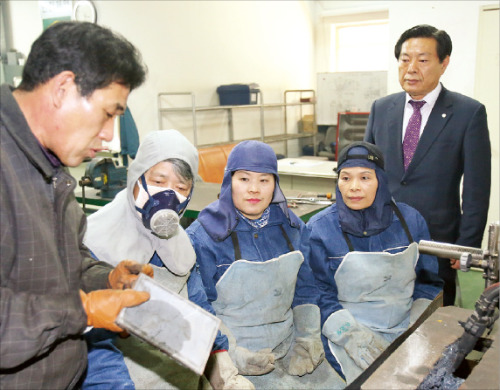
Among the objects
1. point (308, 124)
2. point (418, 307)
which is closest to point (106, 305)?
point (418, 307)

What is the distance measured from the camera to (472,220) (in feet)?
7.55

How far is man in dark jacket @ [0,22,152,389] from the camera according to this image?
88cm

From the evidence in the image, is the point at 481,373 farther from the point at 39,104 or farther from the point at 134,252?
the point at 39,104

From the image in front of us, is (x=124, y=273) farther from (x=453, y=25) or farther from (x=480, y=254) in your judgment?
(x=453, y=25)

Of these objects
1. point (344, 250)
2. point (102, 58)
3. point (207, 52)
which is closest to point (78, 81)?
point (102, 58)

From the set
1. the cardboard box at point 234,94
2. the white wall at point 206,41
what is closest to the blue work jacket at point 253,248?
the white wall at point 206,41

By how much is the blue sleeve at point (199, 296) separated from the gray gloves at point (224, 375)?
0.12ft

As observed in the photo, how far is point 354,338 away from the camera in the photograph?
1688 millimetres

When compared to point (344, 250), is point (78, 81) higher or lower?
higher

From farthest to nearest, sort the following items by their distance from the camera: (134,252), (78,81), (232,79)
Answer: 1. (232,79)
2. (134,252)
3. (78,81)

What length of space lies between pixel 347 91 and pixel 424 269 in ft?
17.3

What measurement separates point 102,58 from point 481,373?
118cm

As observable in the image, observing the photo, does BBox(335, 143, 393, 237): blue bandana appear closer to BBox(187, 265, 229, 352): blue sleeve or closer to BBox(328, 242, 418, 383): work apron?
BBox(328, 242, 418, 383): work apron

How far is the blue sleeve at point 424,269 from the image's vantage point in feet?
6.60
